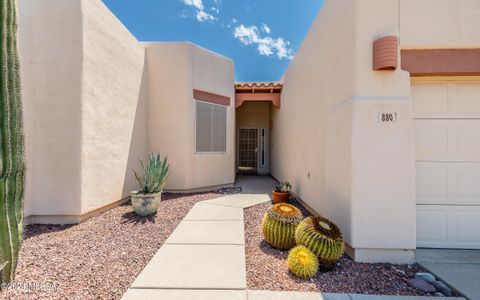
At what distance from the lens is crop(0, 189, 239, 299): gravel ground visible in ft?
8.52

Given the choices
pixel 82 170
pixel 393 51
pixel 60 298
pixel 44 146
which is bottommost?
pixel 60 298

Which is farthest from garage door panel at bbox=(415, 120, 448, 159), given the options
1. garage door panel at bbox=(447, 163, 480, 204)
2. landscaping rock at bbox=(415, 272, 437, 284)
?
landscaping rock at bbox=(415, 272, 437, 284)

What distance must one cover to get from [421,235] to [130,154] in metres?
7.18

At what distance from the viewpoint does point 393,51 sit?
3.20 m

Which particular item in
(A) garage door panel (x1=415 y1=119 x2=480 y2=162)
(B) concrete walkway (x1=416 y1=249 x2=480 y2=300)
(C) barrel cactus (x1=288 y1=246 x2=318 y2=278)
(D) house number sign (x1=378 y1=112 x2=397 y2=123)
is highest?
(D) house number sign (x1=378 y1=112 x2=397 y2=123)

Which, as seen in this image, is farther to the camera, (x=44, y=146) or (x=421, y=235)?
(x=44, y=146)

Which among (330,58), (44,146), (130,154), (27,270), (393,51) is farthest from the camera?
(130,154)

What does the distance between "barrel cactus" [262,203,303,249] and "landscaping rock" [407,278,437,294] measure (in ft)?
5.24

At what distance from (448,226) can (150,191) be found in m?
6.04

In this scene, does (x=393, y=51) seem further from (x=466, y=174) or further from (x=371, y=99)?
(x=466, y=174)

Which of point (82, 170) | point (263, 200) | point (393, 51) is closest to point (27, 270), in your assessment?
point (82, 170)

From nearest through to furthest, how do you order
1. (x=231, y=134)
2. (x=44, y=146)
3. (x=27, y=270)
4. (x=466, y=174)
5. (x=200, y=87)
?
(x=27, y=270) → (x=466, y=174) → (x=44, y=146) → (x=200, y=87) → (x=231, y=134)

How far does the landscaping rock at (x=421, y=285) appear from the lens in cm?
267

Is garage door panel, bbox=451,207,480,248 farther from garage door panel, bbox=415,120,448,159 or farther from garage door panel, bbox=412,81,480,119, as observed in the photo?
garage door panel, bbox=412,81,480,119
